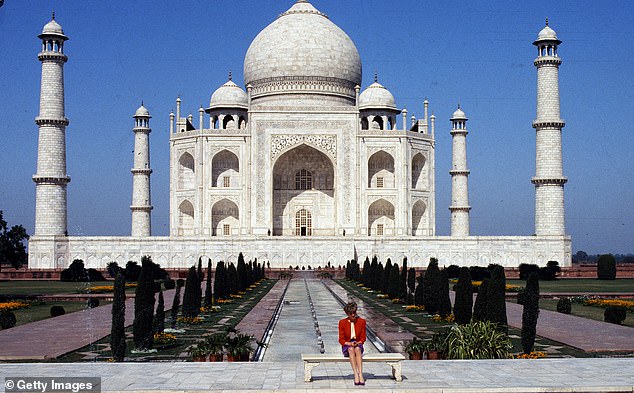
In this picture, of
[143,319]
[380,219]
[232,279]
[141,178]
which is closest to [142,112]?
[141,178]

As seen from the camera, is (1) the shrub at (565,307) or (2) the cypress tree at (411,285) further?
(2) the cypress tree at (411,285)

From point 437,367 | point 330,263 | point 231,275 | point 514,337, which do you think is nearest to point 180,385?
point 437,367

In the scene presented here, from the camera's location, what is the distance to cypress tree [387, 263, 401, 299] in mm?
17625

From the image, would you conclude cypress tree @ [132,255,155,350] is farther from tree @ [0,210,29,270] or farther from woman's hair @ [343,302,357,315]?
tree @ [0,210,29,270]

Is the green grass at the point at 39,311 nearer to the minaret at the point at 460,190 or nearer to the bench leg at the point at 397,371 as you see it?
the bench leg at the point at 397,371

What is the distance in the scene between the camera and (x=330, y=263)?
102 feet

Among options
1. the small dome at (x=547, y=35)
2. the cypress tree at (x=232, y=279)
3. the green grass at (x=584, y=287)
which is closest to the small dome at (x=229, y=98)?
the small dome at (x=547, y=35)

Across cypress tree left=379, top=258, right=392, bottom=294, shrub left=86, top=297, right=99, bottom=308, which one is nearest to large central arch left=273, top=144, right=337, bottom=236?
cypress tree left=379, top=258, right=392, bottom=294

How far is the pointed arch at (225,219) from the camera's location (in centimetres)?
3519

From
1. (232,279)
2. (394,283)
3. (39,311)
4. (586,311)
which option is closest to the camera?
(586,311)

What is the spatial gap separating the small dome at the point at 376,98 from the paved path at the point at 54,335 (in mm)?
24619

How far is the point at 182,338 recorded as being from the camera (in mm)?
11211

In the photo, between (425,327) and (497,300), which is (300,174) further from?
(497,300)

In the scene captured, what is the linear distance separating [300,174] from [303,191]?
794mm
